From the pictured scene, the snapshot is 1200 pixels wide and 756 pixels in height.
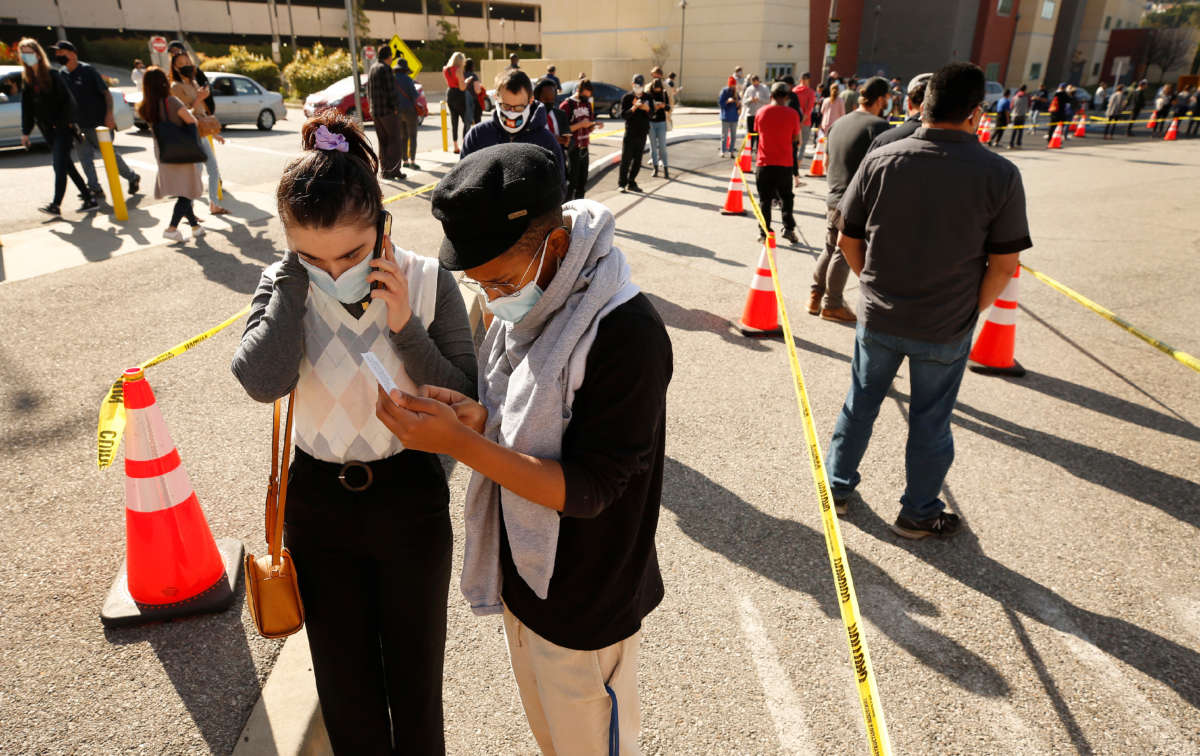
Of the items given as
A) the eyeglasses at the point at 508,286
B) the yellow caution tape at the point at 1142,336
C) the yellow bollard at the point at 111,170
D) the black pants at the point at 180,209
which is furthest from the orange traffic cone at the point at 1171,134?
the eyeglasses at the point at 508,286

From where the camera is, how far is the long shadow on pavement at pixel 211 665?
2.59 meters

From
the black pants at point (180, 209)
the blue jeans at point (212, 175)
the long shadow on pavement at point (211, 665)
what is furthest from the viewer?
the blue jeans at point (212, 175)

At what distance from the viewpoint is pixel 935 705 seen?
279 cm

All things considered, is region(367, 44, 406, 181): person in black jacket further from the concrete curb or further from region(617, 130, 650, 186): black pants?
the concrete curb

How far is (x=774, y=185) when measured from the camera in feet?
29.9

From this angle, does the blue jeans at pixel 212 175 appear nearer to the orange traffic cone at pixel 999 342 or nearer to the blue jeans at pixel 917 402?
the blue jeans at pixel 917 402

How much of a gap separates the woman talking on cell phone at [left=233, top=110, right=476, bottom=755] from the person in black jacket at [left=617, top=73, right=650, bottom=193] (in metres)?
11.5

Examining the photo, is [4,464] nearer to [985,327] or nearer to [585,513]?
[585,513]

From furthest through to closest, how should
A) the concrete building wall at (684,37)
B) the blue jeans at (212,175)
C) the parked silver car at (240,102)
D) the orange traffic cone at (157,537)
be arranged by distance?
the concrete building wall at (684,37), the parked silver car at (240,102), the blue jeans at (212,175), the orange traffic cone at (157,537)

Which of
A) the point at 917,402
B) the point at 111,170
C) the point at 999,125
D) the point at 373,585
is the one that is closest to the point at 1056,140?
the point at 999,125

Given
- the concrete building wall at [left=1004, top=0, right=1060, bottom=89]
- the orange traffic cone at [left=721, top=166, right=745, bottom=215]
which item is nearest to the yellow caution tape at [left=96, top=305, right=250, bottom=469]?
the orange traffic cone at [left=721, top=166, right=745, bottom=215]

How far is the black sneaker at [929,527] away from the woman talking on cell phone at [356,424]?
2.69 metres

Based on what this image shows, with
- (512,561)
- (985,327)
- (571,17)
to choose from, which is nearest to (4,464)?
(512,561)

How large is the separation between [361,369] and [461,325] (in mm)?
318
